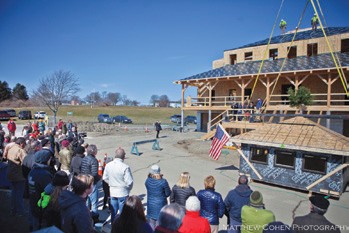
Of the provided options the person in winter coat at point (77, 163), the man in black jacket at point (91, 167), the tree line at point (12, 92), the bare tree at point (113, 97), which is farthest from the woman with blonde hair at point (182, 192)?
the bare tree at point (113, 97)

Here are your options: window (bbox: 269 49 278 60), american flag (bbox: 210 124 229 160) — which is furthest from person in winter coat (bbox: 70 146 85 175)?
window (bbox: 269 49 278 60)

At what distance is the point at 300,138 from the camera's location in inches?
389

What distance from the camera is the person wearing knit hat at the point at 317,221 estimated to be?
343 cm

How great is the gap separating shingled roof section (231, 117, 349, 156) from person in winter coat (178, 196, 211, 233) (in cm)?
704

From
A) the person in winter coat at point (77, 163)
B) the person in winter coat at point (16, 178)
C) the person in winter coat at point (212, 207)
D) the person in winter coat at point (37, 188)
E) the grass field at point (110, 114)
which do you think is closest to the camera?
the person in winter coat at point (37, 188)

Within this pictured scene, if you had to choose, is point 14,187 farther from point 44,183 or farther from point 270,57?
point 270,57

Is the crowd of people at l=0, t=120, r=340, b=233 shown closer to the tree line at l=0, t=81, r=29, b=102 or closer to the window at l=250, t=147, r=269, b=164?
the window at l=250, t=147, r=269, b=164

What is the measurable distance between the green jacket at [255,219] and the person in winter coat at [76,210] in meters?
2.44

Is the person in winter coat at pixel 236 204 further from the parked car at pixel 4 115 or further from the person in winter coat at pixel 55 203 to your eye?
the parked car at pixel 4 115

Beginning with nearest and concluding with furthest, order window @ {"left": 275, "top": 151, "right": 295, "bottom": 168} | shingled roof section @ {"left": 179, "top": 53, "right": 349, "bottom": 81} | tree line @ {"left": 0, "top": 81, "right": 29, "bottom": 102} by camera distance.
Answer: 1. window @ {"left": 275, "top": 151, "right": 295, "bottom": 168}
2. shingled roof section @ {"left": 179, "top": 53, "right": 349, "bottom": 81}
3. tree line @ {"left": 0, "top": 81, "right": 29, "bottom": 102}

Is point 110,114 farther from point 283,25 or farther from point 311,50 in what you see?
point 311,50

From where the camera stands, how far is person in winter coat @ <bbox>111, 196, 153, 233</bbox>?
3.17m

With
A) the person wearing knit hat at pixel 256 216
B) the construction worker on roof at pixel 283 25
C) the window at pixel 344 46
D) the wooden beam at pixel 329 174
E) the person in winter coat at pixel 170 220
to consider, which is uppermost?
the construction worker on roof at pixel 283 25

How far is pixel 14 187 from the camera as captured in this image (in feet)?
21.1
